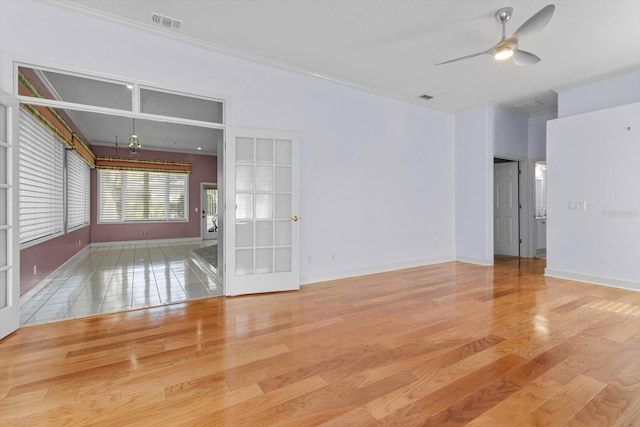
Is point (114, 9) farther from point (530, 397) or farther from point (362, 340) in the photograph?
point (530, 397)

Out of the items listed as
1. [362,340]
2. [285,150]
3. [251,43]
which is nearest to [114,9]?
[251,43]

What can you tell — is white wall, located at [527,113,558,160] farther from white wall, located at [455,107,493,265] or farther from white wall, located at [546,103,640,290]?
white wall, located at [546,103,640,290]

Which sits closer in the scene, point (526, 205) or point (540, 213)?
point (526, 205)

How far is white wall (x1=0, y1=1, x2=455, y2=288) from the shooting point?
3127mm

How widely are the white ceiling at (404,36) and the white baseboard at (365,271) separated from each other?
2995 millimetres

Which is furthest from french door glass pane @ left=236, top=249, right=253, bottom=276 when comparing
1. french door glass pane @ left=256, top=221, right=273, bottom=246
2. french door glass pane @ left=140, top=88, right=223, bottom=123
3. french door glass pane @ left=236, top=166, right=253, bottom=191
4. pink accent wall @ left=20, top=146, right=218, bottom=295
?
pink accent wall @ left=20, top=146, right=218, bottom=295

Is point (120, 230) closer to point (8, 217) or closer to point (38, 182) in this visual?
point (38, 182)

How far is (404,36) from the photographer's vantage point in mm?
3594

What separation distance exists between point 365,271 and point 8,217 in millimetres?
4346

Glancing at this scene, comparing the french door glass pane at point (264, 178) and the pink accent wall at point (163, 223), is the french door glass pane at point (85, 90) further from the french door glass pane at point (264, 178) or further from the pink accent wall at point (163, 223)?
the pink accent wall at point (163, 223)

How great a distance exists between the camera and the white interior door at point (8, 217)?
2705 millimetres

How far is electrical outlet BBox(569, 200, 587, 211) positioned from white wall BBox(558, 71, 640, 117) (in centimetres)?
147

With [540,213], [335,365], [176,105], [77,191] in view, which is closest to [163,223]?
[77,191]

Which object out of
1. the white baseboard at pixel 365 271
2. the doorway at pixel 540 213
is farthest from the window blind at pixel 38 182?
the doorway at pixel 540 213
